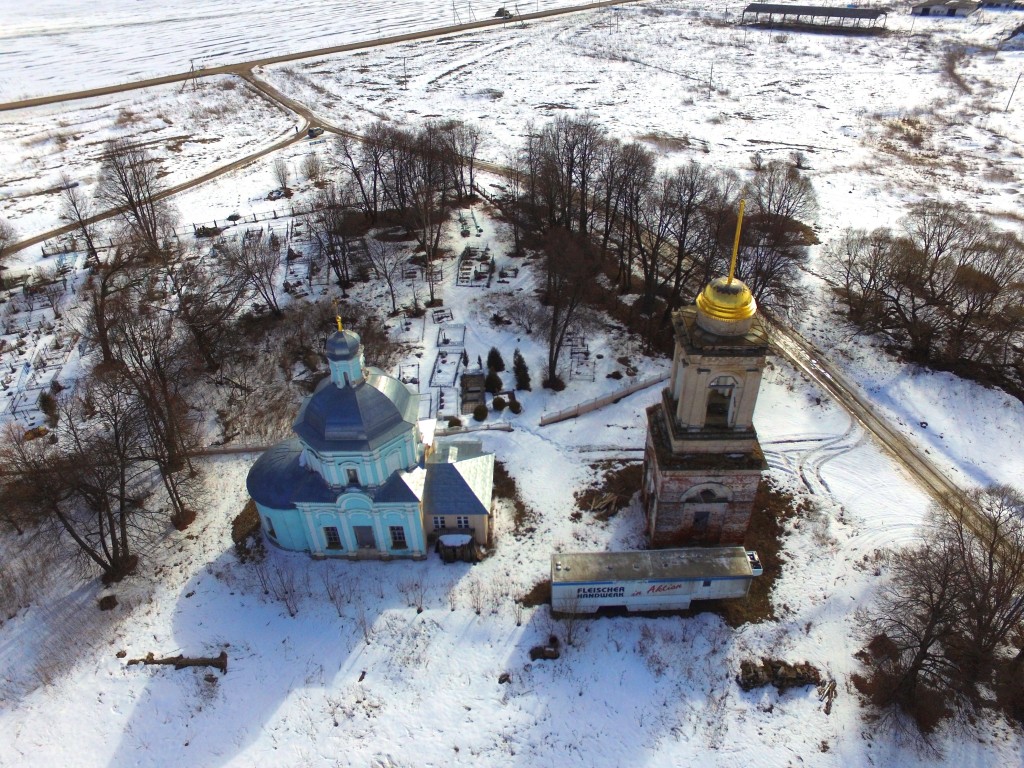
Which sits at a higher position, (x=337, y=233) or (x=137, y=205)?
(x=137, y=205)

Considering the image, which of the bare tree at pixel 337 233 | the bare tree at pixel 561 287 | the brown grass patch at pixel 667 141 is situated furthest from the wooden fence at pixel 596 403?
the brown grass patch at pixel 667 141

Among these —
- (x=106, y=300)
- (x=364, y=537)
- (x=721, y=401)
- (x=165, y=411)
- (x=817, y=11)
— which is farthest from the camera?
(x=817, y=11)

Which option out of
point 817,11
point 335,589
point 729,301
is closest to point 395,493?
point 335,589

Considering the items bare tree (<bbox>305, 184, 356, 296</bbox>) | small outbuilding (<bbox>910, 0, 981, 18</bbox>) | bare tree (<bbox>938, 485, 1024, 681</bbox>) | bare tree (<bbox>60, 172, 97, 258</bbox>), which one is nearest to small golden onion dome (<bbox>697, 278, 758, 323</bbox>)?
bare tree (<bbox>938, 485, 1024, 681</bbox>)

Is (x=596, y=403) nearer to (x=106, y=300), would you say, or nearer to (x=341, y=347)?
(x=341, y=347)

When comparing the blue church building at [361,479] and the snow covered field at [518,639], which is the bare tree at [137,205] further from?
the blue church building at [361,479]

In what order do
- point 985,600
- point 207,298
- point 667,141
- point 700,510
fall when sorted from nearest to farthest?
point 985,600
point 700,510
point 207,298
point 667,141
